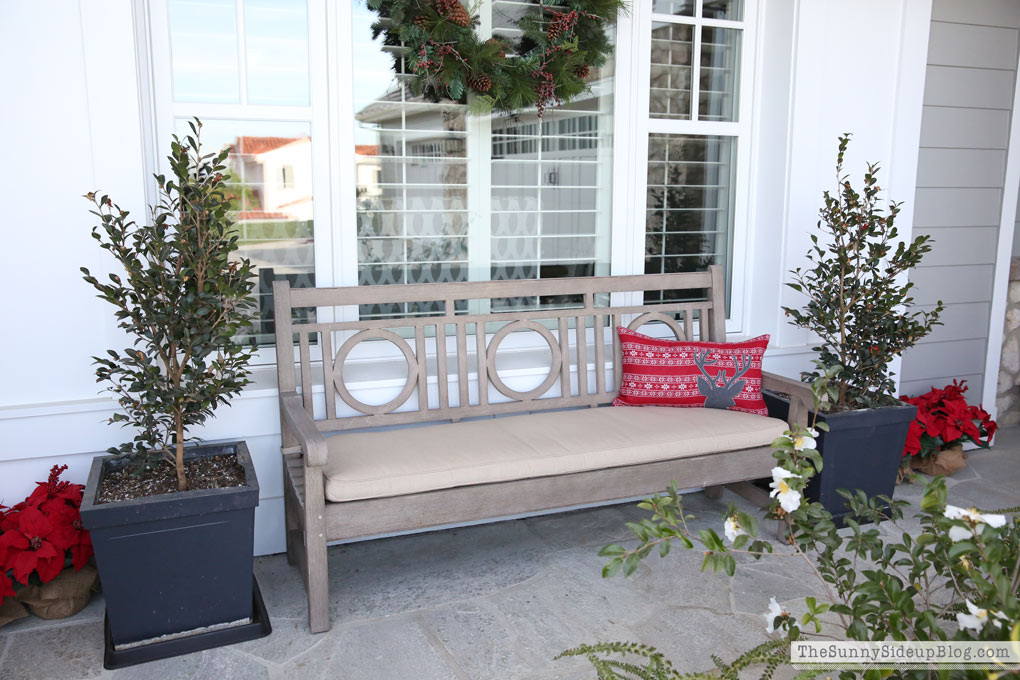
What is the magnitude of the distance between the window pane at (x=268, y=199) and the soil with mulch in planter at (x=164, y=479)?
58cm

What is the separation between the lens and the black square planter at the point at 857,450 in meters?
3.02

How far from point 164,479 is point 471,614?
0.97m

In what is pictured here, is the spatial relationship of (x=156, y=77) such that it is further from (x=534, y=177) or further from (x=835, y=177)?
(x=835, y=177)

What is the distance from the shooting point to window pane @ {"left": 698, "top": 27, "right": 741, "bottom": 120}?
3471 mm

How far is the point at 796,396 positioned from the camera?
291 centimetres

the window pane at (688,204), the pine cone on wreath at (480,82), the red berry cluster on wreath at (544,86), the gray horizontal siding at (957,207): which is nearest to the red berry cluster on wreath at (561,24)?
the red berry cluster on wreath at (544,86)

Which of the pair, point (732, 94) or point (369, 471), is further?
point (732, 94)

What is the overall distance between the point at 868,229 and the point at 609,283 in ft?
3.18

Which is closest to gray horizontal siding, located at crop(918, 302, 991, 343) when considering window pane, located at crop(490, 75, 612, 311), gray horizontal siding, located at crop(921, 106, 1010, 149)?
gray horizontal siding, located at crop(921, 106, 1010, 149)

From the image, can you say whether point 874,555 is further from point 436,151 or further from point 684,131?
point 684,131

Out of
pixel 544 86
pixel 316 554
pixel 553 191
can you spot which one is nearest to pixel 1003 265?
pixel 553 191

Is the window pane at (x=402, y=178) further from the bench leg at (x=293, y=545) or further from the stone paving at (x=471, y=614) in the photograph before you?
the stone paving at (x=471, y=614)

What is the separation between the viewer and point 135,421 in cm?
236

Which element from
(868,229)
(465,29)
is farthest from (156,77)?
(868,229)
